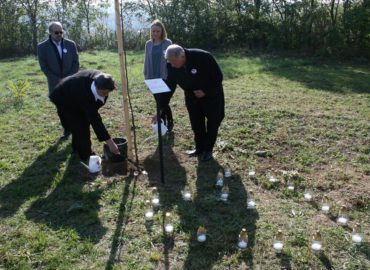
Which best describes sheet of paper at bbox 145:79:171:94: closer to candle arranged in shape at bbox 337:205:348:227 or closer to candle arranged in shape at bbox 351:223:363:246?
candle arranged in shape at bbox 337:205:348:227

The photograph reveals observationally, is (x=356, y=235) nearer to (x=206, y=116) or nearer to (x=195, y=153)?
(x=206, y=116)

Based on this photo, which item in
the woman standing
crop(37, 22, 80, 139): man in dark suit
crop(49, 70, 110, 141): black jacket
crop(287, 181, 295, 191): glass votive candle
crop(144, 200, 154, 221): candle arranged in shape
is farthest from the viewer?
crop(37, 22, 80, 139): man in dark suit

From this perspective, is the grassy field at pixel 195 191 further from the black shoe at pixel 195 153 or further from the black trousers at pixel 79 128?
the black trousers at pixel 79 128

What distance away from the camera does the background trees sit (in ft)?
45.7

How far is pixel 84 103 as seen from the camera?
15.5 feet

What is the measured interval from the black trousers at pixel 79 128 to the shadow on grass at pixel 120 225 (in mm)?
841

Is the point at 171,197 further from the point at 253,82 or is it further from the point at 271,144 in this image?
the point at 253,82

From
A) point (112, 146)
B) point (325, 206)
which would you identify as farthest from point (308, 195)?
point (112, 146)

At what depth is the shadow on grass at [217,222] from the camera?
358cm

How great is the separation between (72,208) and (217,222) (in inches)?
62.7

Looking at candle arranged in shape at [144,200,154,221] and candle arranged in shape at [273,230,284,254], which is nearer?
candle arranged in shape at [273,230,284,254]

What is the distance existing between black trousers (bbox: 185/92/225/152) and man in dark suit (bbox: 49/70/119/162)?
50.7 inches

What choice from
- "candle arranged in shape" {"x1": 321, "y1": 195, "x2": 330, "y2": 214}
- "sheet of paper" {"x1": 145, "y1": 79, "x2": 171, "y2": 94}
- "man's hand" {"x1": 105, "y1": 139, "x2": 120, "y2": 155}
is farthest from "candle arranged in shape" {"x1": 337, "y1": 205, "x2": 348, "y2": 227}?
"man's hand" {"x1": 105, "y1": 139, "x2": 120, "y2": 155}

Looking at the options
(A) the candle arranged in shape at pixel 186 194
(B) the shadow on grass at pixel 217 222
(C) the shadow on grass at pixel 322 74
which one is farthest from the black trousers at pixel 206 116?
(C) the shadow on grass at pixel 322 74
